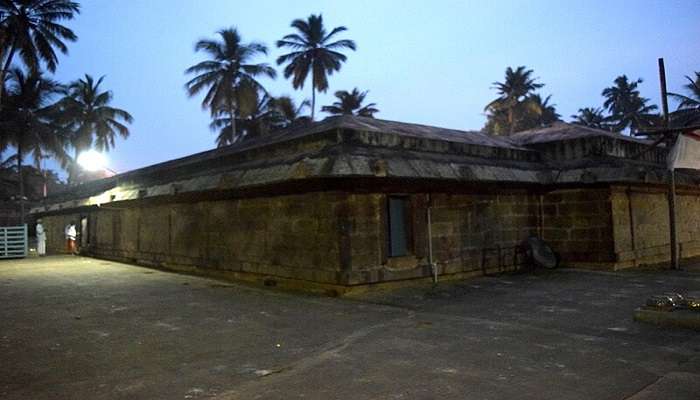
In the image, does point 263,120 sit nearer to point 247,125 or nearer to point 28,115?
point 247,125

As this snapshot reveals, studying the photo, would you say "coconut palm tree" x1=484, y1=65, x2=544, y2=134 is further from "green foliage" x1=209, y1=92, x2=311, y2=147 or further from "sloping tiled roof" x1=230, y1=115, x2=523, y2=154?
"sloping tiled roof" x1=230, y1=115, x2=523, y2=154

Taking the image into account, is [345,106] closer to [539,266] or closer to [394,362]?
[539,266]

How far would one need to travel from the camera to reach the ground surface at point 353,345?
4.33m

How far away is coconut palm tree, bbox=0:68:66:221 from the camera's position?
1363 inches

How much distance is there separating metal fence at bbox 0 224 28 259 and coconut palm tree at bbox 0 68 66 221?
580 inches

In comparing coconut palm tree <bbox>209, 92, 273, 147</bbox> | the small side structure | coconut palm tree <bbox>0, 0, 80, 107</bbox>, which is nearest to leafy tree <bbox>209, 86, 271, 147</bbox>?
coconut palm tree <bbox>209, 92, 273, 147</bbox>

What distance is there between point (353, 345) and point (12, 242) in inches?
859

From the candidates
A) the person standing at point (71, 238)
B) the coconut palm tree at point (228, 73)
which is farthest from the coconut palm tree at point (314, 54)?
the person standing at point (71, 238)

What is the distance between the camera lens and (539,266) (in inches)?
493

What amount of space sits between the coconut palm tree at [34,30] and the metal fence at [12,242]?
41.5 feet

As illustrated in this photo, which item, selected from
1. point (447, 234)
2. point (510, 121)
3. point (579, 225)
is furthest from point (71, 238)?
point (510, 121)

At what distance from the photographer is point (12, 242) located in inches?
849

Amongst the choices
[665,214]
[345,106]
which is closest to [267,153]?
[665,214]

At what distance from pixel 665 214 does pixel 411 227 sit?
29.0 feet
